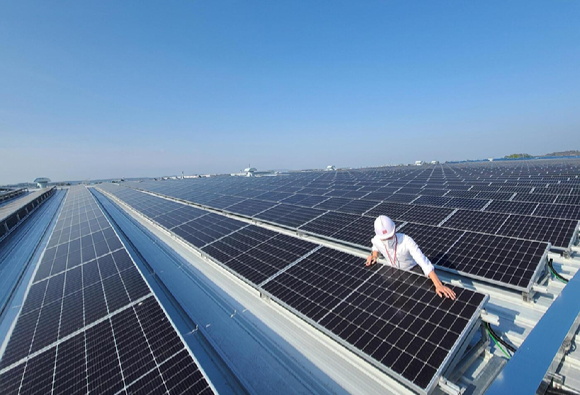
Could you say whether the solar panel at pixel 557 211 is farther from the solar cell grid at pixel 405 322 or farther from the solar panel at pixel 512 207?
the solar cell grid at pixel 405 322

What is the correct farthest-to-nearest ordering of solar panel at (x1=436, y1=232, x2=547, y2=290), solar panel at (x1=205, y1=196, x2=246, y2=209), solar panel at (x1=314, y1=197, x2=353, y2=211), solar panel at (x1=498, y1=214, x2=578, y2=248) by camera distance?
1. solar panel at (x1=205, y1=196, x2=246, y2=209)
2. solar panel at (x1=314, y1=197, x2=353, y2=211)
3. solar panel at (x1=498, y1=214, x2=578, y2=248)
4. solar panel at (x1=436, y1=232, x2=547, y2=290)

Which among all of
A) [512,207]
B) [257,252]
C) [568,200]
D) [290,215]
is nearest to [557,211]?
[512,207]

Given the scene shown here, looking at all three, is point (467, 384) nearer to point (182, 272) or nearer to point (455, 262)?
point (455, 262)

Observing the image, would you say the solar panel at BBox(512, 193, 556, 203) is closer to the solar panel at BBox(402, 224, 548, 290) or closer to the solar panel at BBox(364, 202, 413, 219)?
the solar panel at BBox(364, 202, 413, 219)

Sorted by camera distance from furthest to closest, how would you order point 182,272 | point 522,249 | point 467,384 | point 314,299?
point 182,272 → point 522,249 → point 314,299 → point 467,384

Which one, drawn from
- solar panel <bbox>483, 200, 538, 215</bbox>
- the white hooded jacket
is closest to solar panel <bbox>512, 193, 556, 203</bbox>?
solar panel <bbox>483, 200, 538, 215</bbox>

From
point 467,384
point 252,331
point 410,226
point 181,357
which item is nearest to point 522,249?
point 410,226
